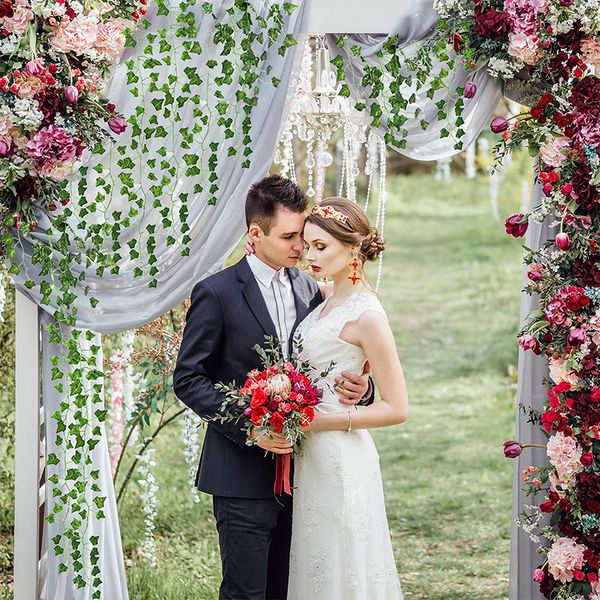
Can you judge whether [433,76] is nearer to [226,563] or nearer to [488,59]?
[488,59]

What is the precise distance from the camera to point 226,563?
3518 mm

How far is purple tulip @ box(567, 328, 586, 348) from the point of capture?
144 inches

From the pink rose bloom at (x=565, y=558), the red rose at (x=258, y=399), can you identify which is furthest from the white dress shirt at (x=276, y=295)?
the pink rose bloom at (x=565, y=558)

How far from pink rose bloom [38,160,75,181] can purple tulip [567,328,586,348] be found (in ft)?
6.06

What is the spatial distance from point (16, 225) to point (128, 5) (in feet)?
2.85

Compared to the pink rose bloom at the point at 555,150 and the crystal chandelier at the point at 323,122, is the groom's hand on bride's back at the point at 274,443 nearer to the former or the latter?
the crystal chandelier at the point at 323,122

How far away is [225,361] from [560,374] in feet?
3.91

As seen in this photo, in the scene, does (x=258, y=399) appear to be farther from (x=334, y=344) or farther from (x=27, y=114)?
(x=27, y=114)

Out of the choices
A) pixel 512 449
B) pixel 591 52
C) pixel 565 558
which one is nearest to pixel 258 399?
pixel 512 449

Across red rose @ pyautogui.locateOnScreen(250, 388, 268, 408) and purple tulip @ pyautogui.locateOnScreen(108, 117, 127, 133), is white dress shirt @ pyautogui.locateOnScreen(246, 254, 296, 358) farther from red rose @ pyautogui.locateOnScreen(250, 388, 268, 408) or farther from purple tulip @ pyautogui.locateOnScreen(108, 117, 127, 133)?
purple tulip @ pyautogui.locateOnScreen(108, 117, 127, 133)

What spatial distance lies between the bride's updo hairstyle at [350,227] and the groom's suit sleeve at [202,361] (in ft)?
1.43

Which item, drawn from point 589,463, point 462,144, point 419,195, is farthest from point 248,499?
point 419,195

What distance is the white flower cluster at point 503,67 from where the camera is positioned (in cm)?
375

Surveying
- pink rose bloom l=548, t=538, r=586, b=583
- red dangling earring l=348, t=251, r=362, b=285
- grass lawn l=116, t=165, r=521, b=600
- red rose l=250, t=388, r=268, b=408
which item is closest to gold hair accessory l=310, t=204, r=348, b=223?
red dangling earring l=348, t=251, r=362, b=285
